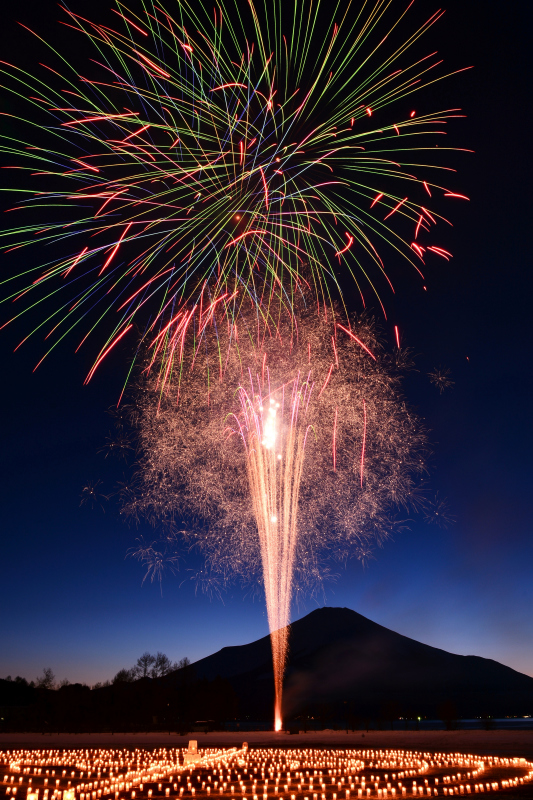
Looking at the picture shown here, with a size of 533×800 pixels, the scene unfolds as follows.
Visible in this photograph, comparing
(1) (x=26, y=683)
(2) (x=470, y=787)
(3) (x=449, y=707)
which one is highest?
(1) (x=26, y=683)

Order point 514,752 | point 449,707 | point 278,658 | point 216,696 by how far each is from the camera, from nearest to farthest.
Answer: point 514,752, point 278,658, point 449,707, point 216,696

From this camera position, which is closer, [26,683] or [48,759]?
[48,759]

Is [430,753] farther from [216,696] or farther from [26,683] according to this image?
[26,683]

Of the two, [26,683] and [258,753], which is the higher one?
[26,683]

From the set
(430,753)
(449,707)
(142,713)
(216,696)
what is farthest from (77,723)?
(430,753)

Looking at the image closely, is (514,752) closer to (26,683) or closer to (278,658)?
(278,658)

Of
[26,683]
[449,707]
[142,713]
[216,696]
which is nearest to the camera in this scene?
[449,707]
